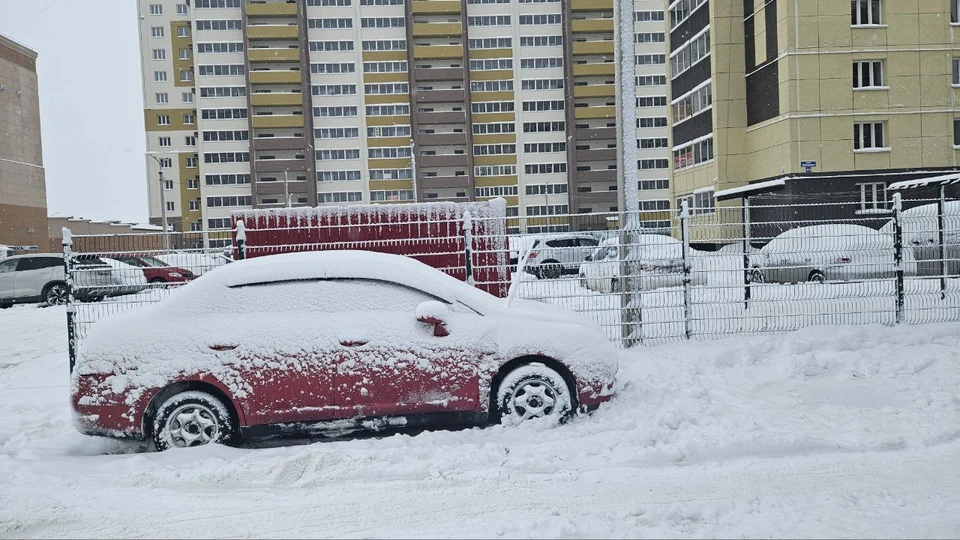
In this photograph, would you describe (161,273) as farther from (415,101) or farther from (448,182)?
(415,101)

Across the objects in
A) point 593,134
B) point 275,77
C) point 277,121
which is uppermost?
point 275,77

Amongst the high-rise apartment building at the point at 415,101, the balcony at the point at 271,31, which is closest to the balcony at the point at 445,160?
the high-rise apartment building at the point at 415,101

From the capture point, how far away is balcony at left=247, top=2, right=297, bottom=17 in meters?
72.2

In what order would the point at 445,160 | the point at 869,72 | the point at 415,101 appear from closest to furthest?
the point at 869,72 → the point at 415,101 → the point at 445,160

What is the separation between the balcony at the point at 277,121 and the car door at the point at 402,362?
72828mm

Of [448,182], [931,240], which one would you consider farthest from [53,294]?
[448,182]

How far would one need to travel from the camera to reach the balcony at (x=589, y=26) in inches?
2958

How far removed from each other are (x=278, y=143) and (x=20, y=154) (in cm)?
2386

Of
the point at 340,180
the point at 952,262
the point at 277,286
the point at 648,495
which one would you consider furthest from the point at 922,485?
the point at 340,180

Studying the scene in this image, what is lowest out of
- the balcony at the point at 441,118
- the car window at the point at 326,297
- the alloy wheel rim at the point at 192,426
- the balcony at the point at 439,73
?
the alloy wheel rim at the point at 192,426

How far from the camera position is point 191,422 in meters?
5.34

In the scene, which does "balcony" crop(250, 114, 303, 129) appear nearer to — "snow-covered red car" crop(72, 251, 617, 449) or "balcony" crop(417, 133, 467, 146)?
"balcony" crop(417, 133, 467, 146)

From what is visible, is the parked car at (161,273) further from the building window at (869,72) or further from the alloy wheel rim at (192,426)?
the building window at (869,72)

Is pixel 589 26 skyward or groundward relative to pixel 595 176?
skyward
